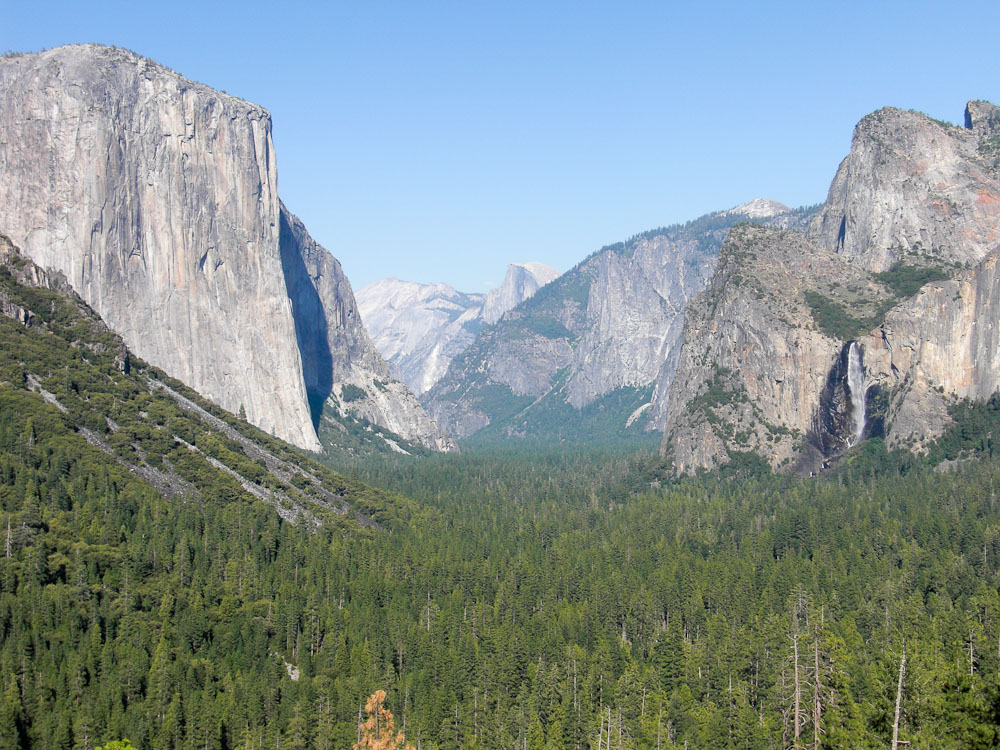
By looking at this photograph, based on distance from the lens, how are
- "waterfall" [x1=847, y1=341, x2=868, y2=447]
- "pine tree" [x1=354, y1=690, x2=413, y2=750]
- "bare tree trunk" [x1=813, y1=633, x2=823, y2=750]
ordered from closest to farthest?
"bare tree trunk" [x1=813, y1=633, x2=823, y2=750]
"pine tree" [x1=354, y1=690, x2=413, y2=750]
"waterfall" [x1=847, y1=341, x2=868, y2=447]

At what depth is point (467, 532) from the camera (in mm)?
154250

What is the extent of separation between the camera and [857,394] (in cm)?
19850

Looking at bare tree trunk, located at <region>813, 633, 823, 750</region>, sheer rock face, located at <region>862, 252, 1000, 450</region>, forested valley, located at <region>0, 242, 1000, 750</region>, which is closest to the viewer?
bare tree trunk, located at <region>813, 633, 823, 750</region>

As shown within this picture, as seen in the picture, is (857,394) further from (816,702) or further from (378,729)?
(816,702)

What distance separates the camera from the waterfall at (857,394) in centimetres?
19712

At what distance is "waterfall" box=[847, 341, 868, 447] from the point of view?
197125 mm

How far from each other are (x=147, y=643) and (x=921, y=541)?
8483 centimetres

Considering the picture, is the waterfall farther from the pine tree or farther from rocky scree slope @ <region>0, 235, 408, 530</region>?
the pine tree

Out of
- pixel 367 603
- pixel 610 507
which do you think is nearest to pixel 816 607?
pixel 367 603

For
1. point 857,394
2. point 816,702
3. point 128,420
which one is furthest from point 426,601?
point 857,394

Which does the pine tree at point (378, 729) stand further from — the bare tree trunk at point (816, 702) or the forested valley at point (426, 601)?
the bare tree trunk at point (816, 702)

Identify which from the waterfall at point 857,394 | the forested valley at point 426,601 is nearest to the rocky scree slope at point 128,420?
the forested valley at point 426,601

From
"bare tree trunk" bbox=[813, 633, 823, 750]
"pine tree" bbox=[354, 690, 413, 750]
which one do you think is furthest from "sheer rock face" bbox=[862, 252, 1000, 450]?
"bare tree trunk" bbox=[813, 633, 823, 750]

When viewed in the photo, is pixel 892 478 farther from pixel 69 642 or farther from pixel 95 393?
pixel 69 642
